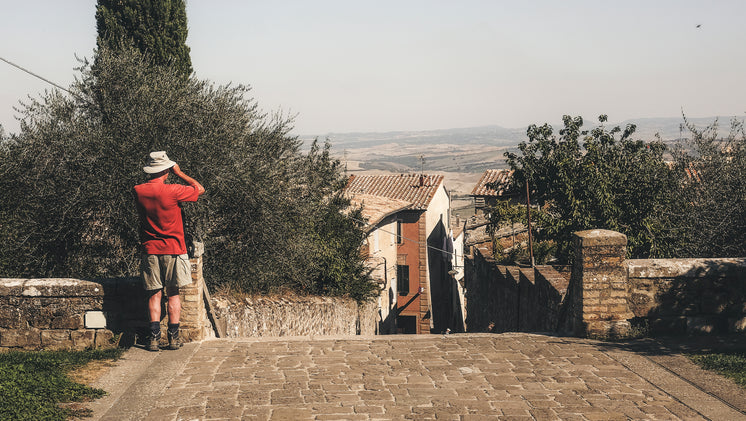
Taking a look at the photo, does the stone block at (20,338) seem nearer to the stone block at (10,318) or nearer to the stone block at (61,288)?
the stone block at (10,318)

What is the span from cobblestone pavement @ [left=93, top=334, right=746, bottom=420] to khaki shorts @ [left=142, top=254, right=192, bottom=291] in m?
0.86

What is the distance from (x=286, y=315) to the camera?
15.1 m

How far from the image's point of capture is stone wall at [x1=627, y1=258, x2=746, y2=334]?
29.1 feet

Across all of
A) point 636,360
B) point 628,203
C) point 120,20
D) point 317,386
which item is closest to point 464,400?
point 317,386

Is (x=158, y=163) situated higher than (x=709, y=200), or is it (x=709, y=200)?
(x=158, y=163)

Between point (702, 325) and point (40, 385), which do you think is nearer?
point (40, 385)

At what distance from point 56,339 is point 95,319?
1.67ft

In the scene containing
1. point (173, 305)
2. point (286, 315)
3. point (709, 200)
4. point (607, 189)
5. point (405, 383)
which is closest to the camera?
point (405, 383)

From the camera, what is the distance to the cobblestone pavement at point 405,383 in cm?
598

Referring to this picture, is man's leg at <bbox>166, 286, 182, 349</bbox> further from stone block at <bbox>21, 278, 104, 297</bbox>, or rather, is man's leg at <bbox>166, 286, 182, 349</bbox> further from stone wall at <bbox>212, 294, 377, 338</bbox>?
stone wall at <bbox>212, 294, 377, 338</bbox>

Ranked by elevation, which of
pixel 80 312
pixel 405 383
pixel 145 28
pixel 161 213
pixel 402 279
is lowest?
pixel 402 279

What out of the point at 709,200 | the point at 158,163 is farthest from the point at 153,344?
the point at 709,200

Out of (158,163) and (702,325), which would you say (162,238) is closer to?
(158,163)

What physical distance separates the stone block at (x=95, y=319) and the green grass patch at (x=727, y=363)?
7.19 metres
